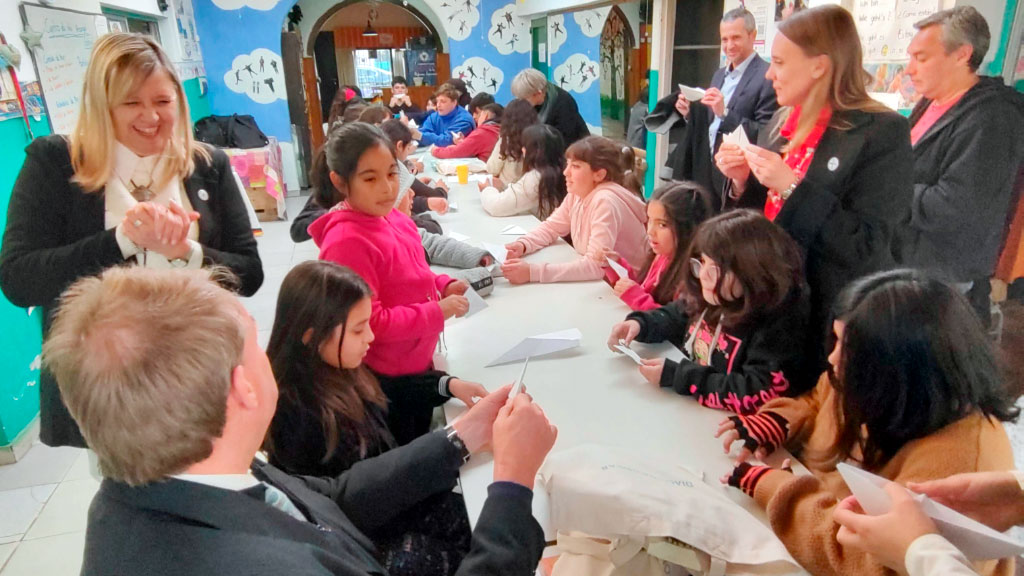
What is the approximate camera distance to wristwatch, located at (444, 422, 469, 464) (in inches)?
49.3

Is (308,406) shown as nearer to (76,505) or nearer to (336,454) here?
(336,454)

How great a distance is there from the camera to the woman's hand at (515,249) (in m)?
2.72

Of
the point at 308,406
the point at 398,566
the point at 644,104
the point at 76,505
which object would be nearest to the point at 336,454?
the point at 308,406

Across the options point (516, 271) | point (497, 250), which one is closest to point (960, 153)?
point (516, 271)

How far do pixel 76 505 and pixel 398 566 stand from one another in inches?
70.5

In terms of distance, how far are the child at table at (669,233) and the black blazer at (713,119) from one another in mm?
592

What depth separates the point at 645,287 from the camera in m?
2.32

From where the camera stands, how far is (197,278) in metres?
0.74

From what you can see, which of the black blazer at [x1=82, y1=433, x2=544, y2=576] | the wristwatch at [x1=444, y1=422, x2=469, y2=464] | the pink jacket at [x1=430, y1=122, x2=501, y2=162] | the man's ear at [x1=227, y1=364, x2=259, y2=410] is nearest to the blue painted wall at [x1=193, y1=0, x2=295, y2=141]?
the pink jacket at [x1=430, y1=122, x2=501, y2=162]

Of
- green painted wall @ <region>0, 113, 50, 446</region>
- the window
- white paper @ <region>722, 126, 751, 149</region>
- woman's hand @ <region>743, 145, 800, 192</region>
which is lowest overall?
green painted wall @ <region>0, 113, 50, 446</region>

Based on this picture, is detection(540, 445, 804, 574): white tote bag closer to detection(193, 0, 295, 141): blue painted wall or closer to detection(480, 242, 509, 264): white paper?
detection(480, 242, 509, 264): white paper

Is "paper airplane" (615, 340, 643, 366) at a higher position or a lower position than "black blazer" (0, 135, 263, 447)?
lower

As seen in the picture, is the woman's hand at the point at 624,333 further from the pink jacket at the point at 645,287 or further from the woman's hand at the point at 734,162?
the woman's hand at the point at 734,162

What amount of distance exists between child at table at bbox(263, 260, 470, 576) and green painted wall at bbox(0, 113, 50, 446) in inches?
73.9
